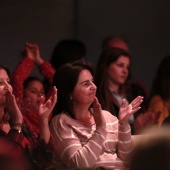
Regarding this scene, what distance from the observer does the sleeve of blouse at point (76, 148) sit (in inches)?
127

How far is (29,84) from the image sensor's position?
4.24 metres

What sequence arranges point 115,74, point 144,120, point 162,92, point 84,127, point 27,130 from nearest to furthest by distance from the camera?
point 27,130, point 84,127, point 144,120, point 115,74, point 162,92

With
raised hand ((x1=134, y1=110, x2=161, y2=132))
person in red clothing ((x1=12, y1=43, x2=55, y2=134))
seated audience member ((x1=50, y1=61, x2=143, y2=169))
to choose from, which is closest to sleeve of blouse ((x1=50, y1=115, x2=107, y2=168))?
seated audience member ((x1=50, y1=61, x2=143, y2=169))

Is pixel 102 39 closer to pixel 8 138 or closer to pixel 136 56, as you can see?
pixel 136 56

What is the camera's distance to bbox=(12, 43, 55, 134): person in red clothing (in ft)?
12.4

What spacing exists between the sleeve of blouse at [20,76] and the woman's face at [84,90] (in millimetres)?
537

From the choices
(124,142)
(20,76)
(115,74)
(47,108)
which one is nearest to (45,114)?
(47,108)

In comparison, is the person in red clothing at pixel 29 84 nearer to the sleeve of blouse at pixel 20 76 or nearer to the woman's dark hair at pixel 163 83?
the sleeve of blouse at pixel 20 76

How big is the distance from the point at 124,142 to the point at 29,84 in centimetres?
108

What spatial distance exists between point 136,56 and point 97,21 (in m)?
0.50

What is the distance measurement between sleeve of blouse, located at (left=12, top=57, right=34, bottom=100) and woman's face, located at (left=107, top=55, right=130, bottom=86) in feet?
1.92

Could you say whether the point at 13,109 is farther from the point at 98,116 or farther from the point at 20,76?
the point at 20,76

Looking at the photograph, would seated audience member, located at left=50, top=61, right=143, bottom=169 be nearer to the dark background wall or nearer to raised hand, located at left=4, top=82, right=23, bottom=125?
raised hand, located at left=4, top=82, right=23, bottom=125

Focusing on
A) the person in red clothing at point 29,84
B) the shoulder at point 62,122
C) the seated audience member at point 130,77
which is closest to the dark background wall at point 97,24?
the seated audience member at point 130,77
